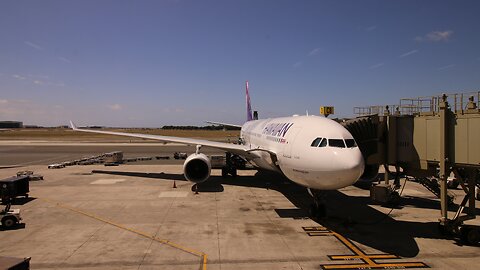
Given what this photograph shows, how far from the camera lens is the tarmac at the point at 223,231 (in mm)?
10500

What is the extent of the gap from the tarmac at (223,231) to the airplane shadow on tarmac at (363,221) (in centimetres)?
5

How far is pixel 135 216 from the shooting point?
15672mm

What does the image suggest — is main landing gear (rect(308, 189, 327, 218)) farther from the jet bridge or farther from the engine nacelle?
the engine nacelle

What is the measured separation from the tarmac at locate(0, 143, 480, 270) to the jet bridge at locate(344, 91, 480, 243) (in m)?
1.71

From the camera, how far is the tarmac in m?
10.5

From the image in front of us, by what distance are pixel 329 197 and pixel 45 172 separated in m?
24.5

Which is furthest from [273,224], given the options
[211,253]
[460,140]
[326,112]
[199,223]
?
[326,112]

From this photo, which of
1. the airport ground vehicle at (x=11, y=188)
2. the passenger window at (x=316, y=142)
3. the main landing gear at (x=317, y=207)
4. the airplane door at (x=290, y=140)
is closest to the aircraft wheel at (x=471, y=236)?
the main landing gear at (x=317, y=207)

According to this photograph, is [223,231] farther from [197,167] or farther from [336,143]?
[197,167]

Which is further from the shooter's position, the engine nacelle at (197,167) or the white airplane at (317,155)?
the engine nacelle at (197,167)

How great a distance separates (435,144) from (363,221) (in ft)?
14.7

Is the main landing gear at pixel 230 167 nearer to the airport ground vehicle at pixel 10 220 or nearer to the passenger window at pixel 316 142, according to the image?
the passenger window at pixel 316 142

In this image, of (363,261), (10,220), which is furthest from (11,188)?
(363,261)

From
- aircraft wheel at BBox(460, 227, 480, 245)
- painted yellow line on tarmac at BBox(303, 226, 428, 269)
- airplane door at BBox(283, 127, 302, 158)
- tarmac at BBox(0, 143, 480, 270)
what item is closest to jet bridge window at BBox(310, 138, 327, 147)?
airplane door at BBox(283, 127, 302, 158)
